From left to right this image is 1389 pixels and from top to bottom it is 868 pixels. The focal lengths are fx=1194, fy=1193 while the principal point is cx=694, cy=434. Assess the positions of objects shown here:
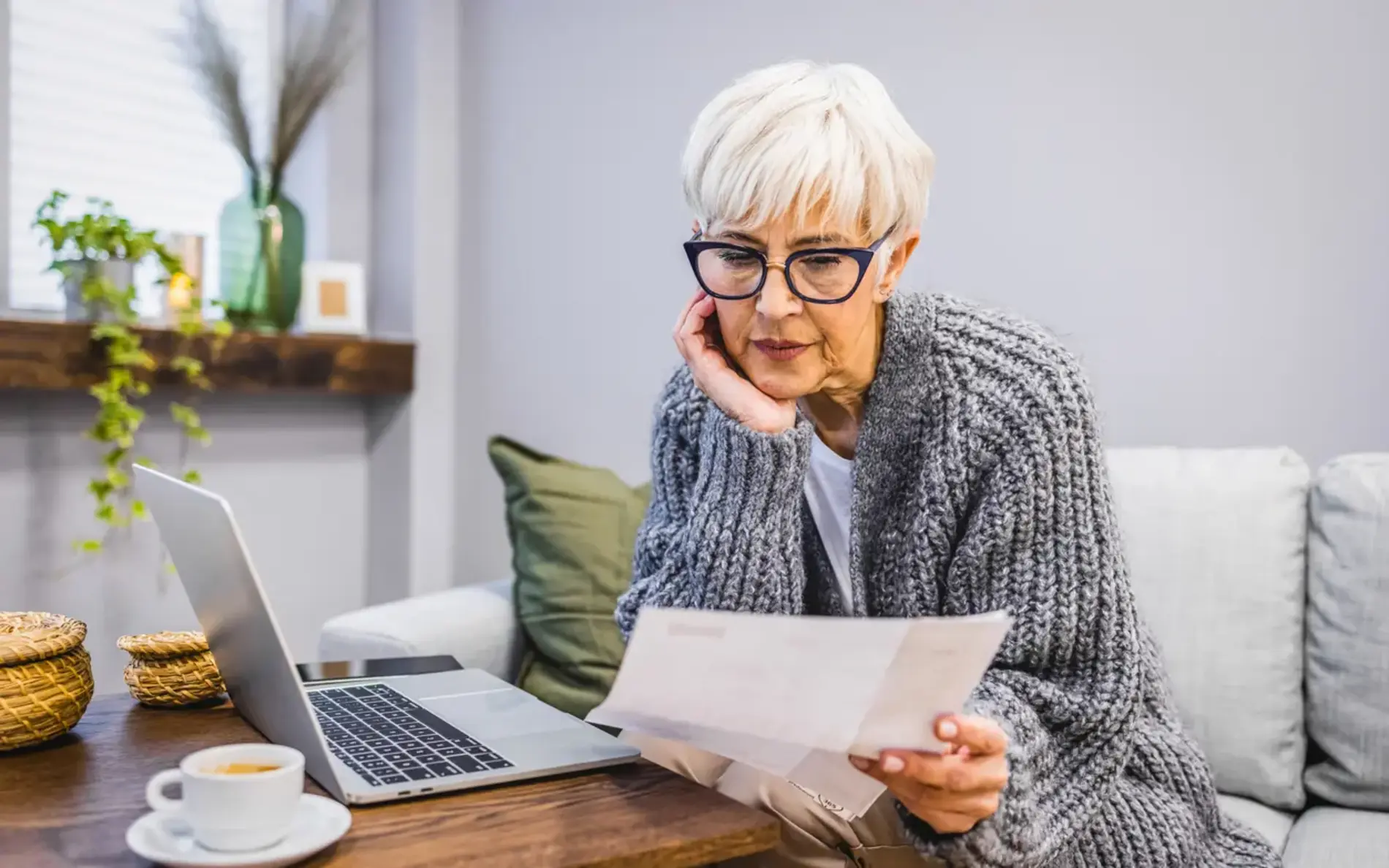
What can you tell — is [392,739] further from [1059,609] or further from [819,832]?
[1059,609]

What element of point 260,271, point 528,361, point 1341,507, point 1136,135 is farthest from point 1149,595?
point 260,271

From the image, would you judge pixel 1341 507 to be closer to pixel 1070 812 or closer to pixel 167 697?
pixel 1070 812

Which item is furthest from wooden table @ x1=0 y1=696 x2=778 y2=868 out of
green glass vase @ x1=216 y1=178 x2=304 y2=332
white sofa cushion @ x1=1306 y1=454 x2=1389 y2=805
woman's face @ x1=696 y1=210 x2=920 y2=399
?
green glass vase @ x1=216 y1=178 x2=304 y2=332

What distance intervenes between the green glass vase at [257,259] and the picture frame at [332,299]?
1.5 inches

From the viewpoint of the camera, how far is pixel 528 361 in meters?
2.56

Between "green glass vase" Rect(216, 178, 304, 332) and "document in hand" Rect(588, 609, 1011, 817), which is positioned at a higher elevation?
"green glass vase" Rect(216, 178, 304, 332)

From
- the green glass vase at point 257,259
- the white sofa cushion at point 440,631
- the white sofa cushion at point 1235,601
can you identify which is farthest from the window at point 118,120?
the white sofa cushion at point 1235,601

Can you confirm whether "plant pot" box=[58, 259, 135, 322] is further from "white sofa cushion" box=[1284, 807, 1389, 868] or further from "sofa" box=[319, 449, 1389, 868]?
"white sofa cushion" box=[1284, 807, 1389, 868]

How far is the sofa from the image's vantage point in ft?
4.75

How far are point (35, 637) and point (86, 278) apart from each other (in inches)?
53.6

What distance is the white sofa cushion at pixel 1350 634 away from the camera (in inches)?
56.5

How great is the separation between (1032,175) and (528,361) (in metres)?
1.15

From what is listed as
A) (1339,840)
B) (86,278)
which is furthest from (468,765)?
(86,278)

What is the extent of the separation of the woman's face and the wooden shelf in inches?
53.2
